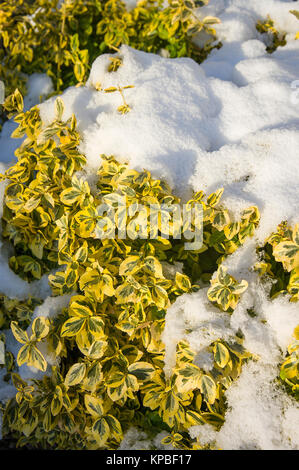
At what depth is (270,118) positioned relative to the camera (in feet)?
5.49

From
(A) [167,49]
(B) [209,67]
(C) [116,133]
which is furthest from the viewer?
(A) [167,49]

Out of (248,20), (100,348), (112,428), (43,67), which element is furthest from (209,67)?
(112,428)

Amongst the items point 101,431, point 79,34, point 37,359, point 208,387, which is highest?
point 79,34

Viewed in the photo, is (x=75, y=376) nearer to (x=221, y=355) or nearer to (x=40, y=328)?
(x=40, y=328)

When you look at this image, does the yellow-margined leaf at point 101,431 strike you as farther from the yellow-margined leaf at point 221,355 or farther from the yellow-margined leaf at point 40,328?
the yellow-margined leaf at point 221,355

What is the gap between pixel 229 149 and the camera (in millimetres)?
1591

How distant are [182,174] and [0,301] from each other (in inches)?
36.5

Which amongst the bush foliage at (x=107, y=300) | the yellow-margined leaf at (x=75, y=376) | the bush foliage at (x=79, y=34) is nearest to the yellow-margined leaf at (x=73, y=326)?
the bush foliage at (x=107, y=300)

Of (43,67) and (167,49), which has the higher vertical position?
(167,49)

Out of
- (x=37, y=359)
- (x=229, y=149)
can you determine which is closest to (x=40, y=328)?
(x=37, y=359)

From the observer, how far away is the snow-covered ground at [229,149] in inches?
50.2

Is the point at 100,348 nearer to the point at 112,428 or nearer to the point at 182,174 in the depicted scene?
the point at 112,428

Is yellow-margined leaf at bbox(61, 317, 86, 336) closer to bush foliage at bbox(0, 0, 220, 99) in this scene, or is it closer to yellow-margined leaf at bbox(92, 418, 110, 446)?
yellow-margined leaf at bbox(92, 418, 110, 446)

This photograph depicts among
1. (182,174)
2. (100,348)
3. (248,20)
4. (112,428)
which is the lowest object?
(112,428)
